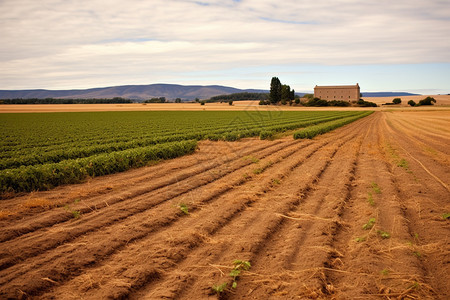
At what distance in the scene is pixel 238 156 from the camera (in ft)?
52.0

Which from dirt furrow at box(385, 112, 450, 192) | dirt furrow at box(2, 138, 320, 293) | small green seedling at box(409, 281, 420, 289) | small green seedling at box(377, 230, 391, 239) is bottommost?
dirt furrow at box(2, 138, 320, 293)

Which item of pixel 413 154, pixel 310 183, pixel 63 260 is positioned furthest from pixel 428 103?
pixel 63 260

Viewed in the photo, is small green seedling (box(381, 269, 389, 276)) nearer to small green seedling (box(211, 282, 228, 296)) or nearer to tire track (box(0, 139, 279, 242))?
small green seedling (box(211, 282, 228, 296))

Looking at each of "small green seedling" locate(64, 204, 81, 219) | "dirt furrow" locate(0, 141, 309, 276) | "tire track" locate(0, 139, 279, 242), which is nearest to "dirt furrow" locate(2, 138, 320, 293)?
"dirt furrow" locate(0, 141, 309, 276)

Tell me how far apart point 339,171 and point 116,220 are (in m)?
8.32

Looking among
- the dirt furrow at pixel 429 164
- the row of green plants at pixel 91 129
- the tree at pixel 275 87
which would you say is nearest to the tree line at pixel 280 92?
the tree at pixel 275 87

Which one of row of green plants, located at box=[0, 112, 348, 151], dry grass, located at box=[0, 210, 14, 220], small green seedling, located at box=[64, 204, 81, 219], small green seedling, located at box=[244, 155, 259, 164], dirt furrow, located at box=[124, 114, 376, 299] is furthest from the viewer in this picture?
row of green plants, located at box=[0, 112, 348, 151]

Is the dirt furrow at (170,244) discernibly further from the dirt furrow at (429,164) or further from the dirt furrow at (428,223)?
the dirt furrow at (429,164)

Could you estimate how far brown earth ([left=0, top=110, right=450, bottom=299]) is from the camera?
4414 mm

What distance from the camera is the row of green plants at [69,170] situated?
933 centimetres

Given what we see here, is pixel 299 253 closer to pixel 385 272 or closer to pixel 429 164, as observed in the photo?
pixel 385 272

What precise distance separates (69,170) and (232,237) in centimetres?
690

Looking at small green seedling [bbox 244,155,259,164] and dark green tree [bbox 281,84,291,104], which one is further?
dark green tree [bbox 281,84,291,104]

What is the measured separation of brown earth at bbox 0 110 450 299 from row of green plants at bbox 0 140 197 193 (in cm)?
59
